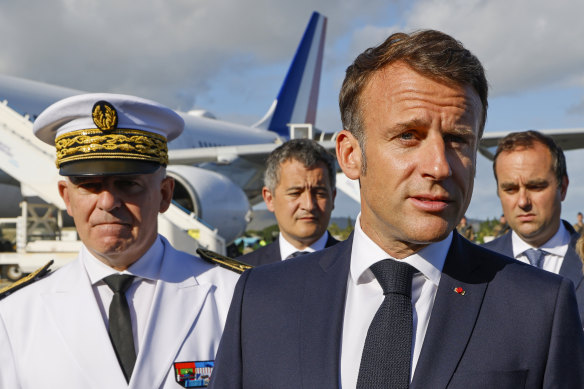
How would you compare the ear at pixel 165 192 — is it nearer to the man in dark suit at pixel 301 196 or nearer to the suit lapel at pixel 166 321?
the suit lapel at pixel 166 321

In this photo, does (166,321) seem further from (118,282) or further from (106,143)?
(106,143)

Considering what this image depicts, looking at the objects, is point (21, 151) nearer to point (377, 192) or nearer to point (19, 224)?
point (19, 224)

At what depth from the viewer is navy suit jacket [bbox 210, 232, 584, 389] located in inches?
57.0

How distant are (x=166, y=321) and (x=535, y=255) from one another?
256 cm

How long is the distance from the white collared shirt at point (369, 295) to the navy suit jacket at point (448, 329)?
3cm

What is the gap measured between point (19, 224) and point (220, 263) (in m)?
11.2

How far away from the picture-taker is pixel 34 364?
6.82 ft

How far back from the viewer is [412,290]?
1.59 metres

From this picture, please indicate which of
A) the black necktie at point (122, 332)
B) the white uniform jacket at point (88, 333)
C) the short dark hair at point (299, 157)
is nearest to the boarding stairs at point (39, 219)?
the short dark hair at point (299, 157)

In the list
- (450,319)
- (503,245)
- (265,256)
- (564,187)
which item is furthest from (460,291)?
(265,256)

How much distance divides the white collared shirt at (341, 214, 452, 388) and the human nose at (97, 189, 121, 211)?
894 millimetres

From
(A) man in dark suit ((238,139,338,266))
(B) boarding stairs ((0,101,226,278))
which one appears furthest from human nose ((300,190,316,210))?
(B) boarding stairs ((0,101,226,278))

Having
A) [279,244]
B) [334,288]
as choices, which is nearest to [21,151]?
[279,244]

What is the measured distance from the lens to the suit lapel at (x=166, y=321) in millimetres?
2037
